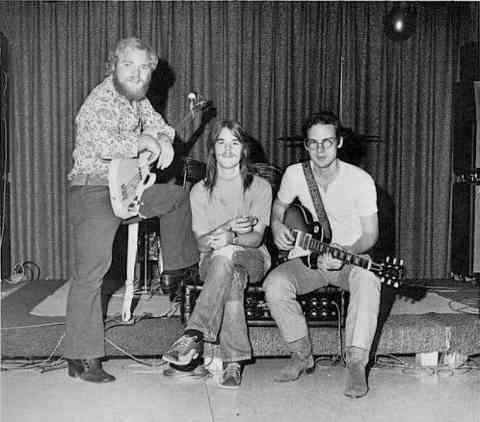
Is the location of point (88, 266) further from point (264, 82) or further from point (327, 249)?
point (264, 82)

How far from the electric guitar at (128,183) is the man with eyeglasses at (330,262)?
28.5 inches

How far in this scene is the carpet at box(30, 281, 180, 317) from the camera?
3.58 metres

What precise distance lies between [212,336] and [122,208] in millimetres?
729

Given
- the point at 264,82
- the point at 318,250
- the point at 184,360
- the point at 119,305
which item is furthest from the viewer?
the point at 264,82

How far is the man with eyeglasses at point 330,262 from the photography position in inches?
114

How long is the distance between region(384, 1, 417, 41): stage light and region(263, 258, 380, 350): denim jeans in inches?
119

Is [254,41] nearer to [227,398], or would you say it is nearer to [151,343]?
[151,343]

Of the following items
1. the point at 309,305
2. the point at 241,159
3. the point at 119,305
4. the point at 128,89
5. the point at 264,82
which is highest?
→ the point at 264,82

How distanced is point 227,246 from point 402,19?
3.20 metres

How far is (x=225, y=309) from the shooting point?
3.05 metres

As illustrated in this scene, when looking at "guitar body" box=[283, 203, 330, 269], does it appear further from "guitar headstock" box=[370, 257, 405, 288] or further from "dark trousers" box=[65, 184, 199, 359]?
"dark trousers" box=[65, 184, 199, 359]

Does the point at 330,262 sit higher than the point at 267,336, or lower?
higher

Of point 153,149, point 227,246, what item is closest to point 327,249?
point 227,246

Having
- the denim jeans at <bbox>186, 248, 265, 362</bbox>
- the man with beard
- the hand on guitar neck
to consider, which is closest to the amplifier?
the denim jeans at <bbox>186, 248, 265, 362</bbox>
